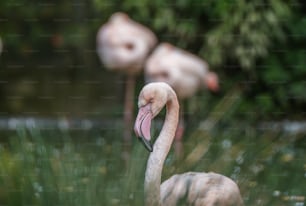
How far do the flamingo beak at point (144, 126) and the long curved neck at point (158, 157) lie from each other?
28mm

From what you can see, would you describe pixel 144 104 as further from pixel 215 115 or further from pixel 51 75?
pixel 51 75

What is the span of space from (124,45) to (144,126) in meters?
2.32

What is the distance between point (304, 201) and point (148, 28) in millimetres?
3089

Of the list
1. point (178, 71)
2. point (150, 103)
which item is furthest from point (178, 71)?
point (150, 103)

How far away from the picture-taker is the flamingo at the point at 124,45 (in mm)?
5094

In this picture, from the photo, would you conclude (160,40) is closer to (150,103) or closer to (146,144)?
(150,103)

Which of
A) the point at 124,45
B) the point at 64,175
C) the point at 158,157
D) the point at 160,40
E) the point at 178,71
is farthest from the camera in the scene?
the point at 160,40

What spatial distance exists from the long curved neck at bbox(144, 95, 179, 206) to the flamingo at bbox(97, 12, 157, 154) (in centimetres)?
216

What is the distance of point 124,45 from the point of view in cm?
511

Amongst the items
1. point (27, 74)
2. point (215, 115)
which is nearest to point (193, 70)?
point (27, 74)

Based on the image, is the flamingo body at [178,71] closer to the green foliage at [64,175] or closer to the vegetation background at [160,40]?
the vegetation background at [160,40]

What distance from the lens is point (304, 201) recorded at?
2557 mm

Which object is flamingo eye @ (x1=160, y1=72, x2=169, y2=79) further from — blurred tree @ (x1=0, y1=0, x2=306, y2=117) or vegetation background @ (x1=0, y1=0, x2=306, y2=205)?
blurred tree @ (x1=0, y1=0, x2=306, y2=117)

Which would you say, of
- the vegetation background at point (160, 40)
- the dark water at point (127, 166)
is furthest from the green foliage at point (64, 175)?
the vegetation background at point (160, 40)
